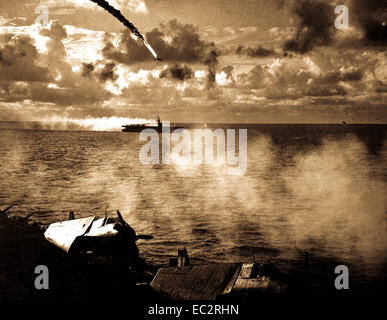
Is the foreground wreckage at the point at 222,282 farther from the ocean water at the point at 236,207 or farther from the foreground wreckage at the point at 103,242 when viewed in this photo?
the ocean water at the point at 236,207

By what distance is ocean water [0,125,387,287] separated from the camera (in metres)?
46.9

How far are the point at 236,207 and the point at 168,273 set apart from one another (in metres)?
48.1

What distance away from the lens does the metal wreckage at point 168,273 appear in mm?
23141

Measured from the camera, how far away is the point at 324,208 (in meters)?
73.5

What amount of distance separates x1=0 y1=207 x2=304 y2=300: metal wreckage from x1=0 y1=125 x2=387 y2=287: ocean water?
9.96 m

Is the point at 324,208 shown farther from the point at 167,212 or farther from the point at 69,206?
the point at 69,206

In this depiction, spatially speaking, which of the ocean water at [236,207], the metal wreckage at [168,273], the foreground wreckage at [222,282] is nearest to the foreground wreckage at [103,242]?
the metal wreckage at [168,273]

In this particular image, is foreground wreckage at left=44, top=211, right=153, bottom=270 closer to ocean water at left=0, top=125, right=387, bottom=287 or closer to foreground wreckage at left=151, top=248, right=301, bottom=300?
foreground wreckage at left=151, top=248, right=301, bottom=300

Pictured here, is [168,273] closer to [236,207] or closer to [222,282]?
[222,282]

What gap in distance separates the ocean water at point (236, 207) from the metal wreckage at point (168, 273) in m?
9.96

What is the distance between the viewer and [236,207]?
243 ft

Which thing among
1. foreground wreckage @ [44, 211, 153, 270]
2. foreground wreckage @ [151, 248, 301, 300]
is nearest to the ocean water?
foreground wreckage @ [44, 211, 153, 270]

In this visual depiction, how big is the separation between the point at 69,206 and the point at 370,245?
4926cm

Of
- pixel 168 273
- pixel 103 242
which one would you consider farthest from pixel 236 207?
pixel 168 273
